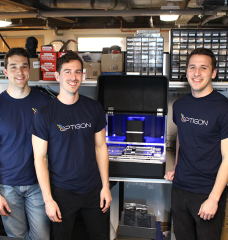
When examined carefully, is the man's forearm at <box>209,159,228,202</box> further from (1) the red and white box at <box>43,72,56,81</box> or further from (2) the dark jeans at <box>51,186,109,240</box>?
(1) the red and white box at <box>43,72,56,81</box>

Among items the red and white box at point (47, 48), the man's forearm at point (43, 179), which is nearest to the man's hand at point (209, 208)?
the man's forearm at point (43, 179)

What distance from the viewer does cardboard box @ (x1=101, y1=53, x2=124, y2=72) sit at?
6.48ft

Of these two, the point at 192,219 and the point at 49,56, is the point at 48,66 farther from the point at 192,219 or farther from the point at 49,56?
the point at 192,219

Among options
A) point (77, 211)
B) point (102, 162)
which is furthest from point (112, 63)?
point (77, 211)

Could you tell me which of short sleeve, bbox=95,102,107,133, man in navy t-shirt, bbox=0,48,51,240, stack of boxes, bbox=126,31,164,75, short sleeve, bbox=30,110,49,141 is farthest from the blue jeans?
stack of boxes, bbox=126,31,164,75

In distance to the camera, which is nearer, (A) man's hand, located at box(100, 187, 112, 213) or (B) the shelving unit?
(A) man's hand, located at box(100, 187, 112, 213)

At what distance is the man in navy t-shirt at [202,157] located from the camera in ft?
4.68

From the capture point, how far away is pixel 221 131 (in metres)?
1.42

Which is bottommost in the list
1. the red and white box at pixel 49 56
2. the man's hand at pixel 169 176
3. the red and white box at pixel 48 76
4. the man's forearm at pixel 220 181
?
the man's hand at pixel 169 176

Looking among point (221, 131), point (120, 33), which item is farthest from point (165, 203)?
point (120, 33)

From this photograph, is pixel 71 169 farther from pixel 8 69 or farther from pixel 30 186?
pixel 8 69

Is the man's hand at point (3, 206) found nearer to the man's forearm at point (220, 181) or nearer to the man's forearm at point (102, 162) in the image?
the man's forearm at point (102, 162)

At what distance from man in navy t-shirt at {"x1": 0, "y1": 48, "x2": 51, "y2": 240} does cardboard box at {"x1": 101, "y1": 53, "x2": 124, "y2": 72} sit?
58cm

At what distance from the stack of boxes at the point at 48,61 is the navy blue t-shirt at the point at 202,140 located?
1082mm
